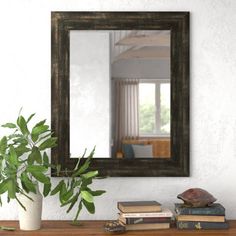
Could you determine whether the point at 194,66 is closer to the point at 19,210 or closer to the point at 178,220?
the point at 178,220

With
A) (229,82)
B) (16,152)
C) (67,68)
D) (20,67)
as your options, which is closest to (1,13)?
(20,67)

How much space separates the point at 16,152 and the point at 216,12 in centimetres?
146

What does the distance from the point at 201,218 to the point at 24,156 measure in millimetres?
1099

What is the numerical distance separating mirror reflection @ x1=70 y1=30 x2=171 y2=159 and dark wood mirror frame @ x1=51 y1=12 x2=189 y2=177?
0.04 meters

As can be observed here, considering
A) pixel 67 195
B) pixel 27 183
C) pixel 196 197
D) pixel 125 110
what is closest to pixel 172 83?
pixel 125 110

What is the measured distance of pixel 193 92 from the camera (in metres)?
2.97

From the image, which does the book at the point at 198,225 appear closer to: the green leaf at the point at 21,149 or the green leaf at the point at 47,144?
the green leaf at the point at 47,144

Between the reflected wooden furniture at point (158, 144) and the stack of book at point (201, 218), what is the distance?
0.40 meters

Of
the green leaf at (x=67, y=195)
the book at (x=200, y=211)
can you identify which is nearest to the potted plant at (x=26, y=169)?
the green leaf at (x=67, y=195)

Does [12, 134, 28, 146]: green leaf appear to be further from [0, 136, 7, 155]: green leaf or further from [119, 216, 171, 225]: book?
[119, 216, 171, 225]: book

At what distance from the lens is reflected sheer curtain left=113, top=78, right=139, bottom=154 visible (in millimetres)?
2910

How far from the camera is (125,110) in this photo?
292cm

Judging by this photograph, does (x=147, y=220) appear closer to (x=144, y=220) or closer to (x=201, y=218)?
(x=144, y=220)

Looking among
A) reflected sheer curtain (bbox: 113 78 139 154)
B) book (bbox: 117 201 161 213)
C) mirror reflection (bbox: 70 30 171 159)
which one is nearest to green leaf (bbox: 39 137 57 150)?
mirror reflection (bbox: 70 30 171 159)
